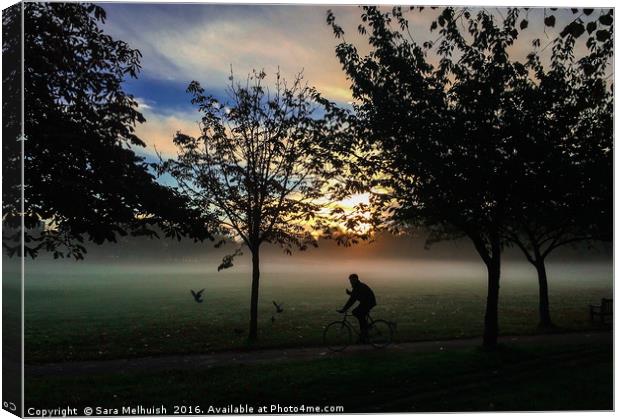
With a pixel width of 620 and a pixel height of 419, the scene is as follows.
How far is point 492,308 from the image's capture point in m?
12.5

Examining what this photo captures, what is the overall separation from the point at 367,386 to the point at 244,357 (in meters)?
3.65

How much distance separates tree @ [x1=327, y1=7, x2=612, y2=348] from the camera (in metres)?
11.5

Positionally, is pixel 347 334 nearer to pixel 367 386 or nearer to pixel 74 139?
pixel 367 386

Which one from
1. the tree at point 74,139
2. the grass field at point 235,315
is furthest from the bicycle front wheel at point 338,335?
the tree at point 74,139

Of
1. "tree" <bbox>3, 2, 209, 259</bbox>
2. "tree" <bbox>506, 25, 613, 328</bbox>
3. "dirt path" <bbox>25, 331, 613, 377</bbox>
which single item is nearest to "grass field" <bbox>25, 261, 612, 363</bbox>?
"dirt path" <bbox>25, 331, 613, 377</bbox>

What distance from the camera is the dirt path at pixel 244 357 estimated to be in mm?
11258

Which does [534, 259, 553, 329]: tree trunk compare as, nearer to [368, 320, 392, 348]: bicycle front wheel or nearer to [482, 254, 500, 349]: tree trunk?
[482, 254, 500, 349]: tree trunk

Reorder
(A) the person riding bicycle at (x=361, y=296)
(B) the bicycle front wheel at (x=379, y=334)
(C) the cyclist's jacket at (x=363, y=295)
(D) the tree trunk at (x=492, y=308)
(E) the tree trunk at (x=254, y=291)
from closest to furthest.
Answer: (A) the person riding bicycle at (x=361, y=296) < (C) the cyclist's jacket at (x=363, y=295) < (D) the tree trunk at (x=492, y=308) < (B) the bicycle front wheel at (x=379, y=334) < (E) the tree trunk at (x=254, y=291)

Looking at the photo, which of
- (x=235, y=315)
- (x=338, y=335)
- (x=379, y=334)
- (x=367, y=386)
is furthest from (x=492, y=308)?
(x=235, y=315)

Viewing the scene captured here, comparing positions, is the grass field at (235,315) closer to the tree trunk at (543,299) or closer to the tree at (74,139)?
the tree trunk at (543,299)

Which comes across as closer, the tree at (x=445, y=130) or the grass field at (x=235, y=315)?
the tree at (x=445, y=130)

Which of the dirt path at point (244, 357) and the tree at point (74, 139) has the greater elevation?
the tree at point (74, 139)

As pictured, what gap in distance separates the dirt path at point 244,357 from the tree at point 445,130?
6.30 feet

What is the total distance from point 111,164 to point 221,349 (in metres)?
5.82
